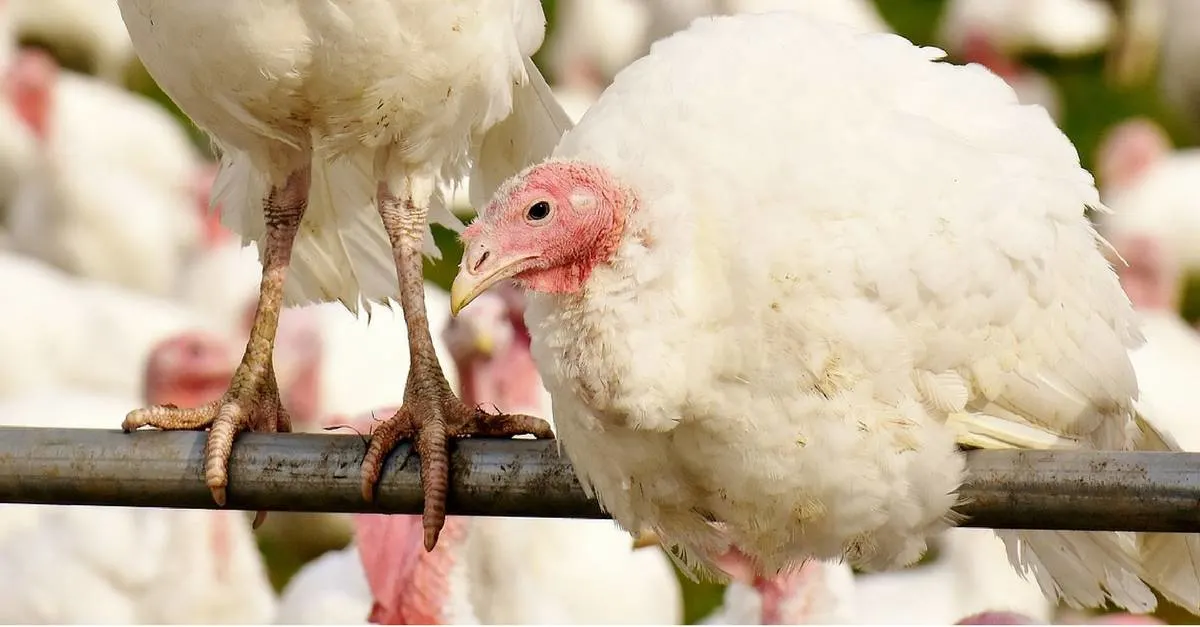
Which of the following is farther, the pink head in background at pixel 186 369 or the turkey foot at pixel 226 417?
the pink head in background at pixel 186 369

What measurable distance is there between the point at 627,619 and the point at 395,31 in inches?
109

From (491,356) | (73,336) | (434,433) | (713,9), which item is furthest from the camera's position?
(73,336)

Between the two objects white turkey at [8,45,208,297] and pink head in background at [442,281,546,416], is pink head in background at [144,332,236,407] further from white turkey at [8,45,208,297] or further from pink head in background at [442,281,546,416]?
white turkey at [8,45,208,297]

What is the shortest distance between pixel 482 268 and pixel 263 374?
3.47 feet

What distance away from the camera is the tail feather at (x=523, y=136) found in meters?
3.95

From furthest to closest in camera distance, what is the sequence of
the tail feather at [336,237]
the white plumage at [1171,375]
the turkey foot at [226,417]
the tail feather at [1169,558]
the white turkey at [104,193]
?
1. the white turkey at [104,193]
2. the white plumage at [1171,375]
3. the tail feather at [336,237]
4. the tail feather at [1169,558]
5. the turkey foot at [226,417]

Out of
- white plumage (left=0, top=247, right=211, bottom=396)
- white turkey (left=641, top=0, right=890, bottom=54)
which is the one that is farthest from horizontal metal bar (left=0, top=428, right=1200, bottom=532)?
white plumage (left=0, top=247, right=211, bottom=396)

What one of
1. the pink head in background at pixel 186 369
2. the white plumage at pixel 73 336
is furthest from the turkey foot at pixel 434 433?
the white plumage at pixel 73 336

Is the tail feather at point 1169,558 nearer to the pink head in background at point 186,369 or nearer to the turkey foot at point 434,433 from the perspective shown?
the turkey foot at point 434,433

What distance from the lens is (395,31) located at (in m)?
3.35

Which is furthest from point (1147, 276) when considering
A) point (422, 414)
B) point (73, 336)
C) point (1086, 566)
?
point (422, 414)

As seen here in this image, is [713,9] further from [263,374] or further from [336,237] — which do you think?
[263,374]

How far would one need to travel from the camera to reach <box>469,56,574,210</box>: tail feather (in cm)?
395

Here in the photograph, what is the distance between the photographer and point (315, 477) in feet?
9.32
